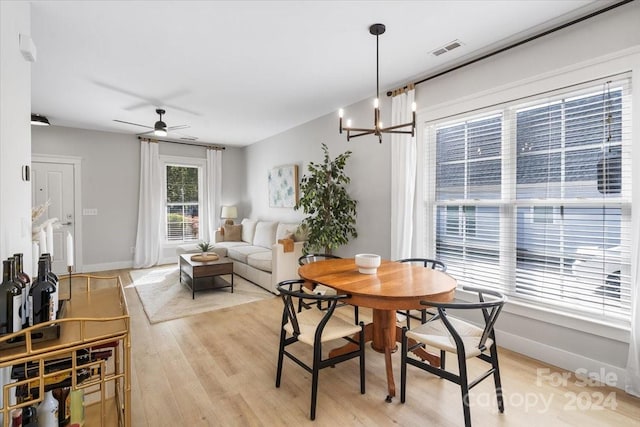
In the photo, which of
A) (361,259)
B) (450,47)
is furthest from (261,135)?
(361,259)

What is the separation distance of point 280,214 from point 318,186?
205 cm

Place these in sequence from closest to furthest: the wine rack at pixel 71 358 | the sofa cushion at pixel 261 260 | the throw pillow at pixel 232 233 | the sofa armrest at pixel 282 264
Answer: the wine rack at pixel 71 358 → the sofa armrest at pixel 282 264 → the sofa cushion at pixel 261 260 → the throw pillow at pixel 232 233

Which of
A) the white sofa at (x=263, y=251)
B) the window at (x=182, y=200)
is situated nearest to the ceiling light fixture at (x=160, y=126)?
the white sofa at (x=263, y=251)

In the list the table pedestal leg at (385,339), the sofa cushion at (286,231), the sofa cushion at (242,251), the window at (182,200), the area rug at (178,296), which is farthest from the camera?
the window at (182,200)

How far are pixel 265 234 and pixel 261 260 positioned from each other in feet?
3.56

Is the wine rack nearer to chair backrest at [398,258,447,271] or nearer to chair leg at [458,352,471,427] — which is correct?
chair leg at [458,352,471,427]

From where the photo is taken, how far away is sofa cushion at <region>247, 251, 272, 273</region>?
453 cm

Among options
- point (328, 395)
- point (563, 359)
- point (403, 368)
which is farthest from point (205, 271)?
point (563, 359)

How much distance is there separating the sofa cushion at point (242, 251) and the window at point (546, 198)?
315 cm

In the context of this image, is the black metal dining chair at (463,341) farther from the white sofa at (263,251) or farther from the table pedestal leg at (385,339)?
the white sofa at (263,251)

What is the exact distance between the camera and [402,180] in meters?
3.48

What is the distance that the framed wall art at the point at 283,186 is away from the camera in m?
5.50

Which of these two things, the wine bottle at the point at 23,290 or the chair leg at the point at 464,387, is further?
the chair leg at the point at 464,387

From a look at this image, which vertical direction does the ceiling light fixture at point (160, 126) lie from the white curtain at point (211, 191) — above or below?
above
